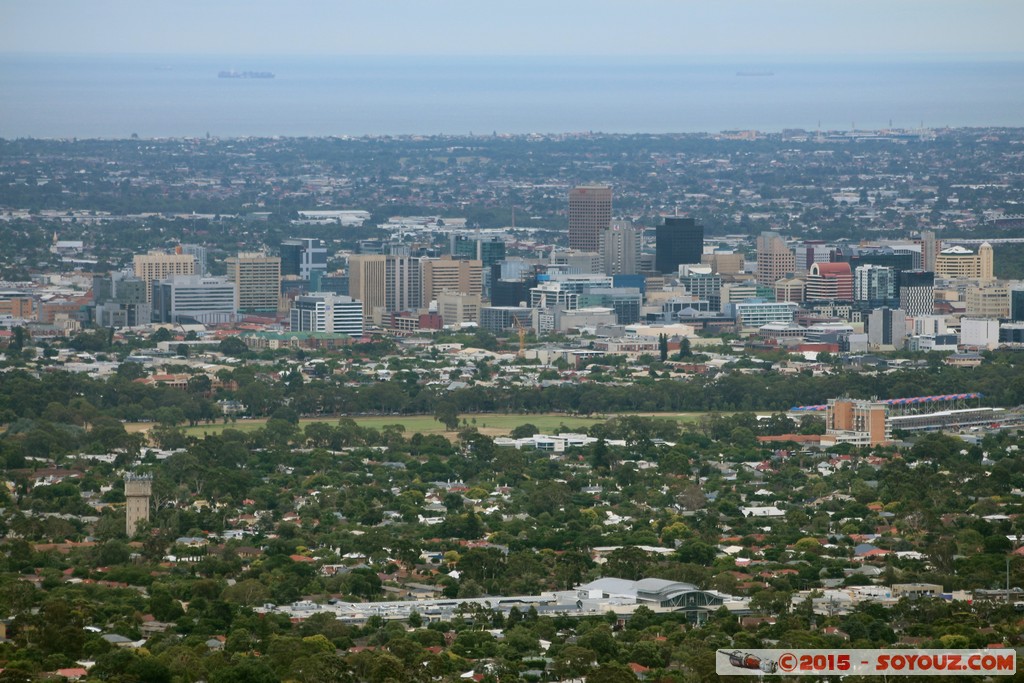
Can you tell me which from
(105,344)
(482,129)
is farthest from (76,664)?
(482,129)

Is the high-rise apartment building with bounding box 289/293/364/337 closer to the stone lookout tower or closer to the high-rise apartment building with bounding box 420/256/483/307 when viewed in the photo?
the high-rise apartment building with bounding box 420/256/483/307

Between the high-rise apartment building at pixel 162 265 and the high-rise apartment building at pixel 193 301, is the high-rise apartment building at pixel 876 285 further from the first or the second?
the high-rise apartment building at pixel 162 265

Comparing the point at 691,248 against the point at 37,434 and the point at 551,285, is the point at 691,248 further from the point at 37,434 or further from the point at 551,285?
the point at 37,434

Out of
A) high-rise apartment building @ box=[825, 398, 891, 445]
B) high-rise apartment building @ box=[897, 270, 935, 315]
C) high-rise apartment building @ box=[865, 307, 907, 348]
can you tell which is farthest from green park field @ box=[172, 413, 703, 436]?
high-rise apartment building @ box=[897, 270, 935, 315]

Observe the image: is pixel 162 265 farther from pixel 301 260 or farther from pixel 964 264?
pixel 964 264

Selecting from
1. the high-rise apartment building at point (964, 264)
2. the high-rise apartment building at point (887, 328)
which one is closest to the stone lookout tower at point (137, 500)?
the high-rise apartment building at point (887, 328)
